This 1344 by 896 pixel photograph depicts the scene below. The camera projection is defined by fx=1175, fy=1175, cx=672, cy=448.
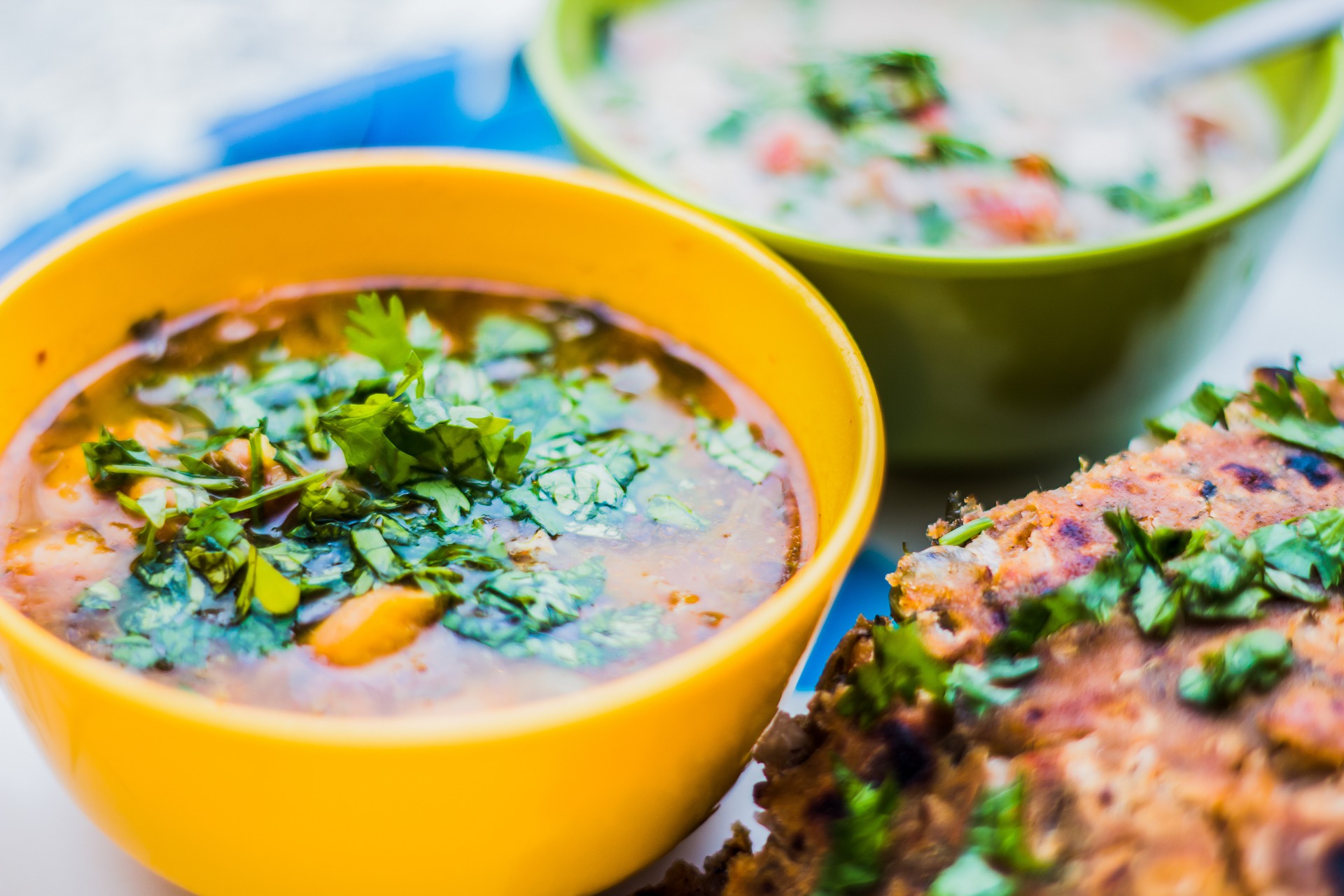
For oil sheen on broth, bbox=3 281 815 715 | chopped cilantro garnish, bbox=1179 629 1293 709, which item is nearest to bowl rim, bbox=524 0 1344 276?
oil sheen on broth, bbox=3 281 815 715

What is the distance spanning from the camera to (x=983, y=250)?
2166 millimetres

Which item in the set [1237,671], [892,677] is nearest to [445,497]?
[892,677]

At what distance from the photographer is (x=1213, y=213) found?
6.98ft

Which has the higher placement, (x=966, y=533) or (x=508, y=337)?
(x=508, y=337)

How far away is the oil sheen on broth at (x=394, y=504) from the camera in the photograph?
1.53 meters

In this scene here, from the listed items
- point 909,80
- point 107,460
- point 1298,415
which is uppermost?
point 107,460

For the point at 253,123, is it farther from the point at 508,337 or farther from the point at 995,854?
the point at 995,854

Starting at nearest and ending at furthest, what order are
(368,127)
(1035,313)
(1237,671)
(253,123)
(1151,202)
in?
(1237,671) → (1035,313) → (1151,202) → (253,123) → (368,127)

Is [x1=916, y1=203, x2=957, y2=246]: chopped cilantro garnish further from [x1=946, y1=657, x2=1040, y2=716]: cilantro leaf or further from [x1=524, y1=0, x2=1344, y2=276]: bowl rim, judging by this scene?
[x1=946, y1=657, x2=1040, y2=716]: cilantro leaf

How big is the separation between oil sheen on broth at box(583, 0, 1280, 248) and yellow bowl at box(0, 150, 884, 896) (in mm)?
231

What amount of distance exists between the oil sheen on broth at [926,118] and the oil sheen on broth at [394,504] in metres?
0.47

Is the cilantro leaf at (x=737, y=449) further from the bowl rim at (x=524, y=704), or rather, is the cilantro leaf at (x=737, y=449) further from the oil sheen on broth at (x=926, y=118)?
the oil sheen on broth at (x=926, y=118)

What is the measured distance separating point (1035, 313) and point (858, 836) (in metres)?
1.09

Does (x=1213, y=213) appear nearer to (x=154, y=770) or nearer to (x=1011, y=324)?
(x=1011, y=324)
